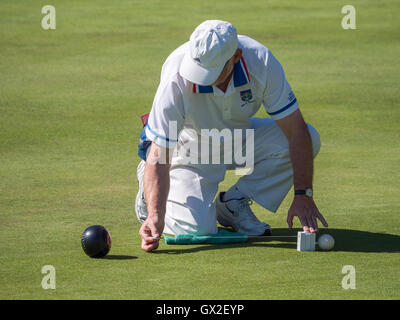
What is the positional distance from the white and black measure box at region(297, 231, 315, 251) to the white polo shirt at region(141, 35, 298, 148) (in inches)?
35.5

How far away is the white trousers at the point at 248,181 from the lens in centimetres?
616

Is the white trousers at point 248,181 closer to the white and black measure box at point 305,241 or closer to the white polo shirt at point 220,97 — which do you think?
the white polo shirt at point 220,97

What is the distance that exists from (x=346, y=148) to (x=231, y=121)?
3.11 m

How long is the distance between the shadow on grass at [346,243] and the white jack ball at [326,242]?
3.0 inches

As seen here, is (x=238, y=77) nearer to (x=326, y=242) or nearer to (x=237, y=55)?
(x=237, y=55)

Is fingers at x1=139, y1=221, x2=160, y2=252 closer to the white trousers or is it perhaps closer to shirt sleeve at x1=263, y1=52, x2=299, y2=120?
the white trousers

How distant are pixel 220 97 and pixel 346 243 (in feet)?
4.49

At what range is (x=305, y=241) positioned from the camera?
18.5ft

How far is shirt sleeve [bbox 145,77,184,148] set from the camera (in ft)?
18.4

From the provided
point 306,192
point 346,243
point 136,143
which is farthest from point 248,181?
point 136,143

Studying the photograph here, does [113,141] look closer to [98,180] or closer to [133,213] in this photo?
[98,180]

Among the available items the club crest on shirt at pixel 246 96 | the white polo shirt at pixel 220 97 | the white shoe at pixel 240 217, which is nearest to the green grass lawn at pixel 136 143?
the white shoe at pixel 240 217

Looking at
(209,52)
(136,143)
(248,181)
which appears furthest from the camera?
(136,143)

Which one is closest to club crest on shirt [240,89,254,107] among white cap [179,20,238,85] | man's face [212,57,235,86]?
man's face [212,57,235,86]
